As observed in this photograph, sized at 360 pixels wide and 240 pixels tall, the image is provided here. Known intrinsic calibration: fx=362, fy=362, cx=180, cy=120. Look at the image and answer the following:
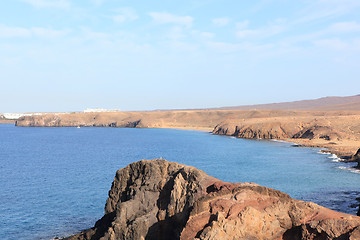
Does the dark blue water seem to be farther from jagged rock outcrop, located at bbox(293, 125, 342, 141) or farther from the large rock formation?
jagged rock outcrop, located at bbox(293, 125, 342, 141)

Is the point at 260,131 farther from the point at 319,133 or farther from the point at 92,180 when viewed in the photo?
the point at 92,180

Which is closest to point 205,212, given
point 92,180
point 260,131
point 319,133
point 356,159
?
point 92,180

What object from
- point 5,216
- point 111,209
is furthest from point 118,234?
point 5,216

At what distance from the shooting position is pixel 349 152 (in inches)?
2901

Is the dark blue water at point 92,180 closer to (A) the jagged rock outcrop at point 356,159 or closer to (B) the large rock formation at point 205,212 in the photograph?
(A) the jagged rock outcrop at point 356,159

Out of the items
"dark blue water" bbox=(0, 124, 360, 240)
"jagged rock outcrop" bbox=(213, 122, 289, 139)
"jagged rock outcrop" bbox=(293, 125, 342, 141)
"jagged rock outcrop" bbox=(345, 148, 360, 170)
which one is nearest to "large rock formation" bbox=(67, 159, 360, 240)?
"dark blue water" bbox=(0, 124, 360, 240)

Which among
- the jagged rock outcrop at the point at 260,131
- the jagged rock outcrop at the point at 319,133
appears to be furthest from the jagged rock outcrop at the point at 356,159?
the jagged rock outcrop at the point at 260,131

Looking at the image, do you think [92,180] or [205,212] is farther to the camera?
[92,180]

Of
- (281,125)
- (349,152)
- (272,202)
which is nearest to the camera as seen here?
(272,202)

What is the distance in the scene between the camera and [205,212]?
17344mm

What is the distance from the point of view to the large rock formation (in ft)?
51.9

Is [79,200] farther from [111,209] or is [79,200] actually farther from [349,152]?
[349,152]

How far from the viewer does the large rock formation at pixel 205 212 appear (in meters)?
15.8

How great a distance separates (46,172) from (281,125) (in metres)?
85.8
